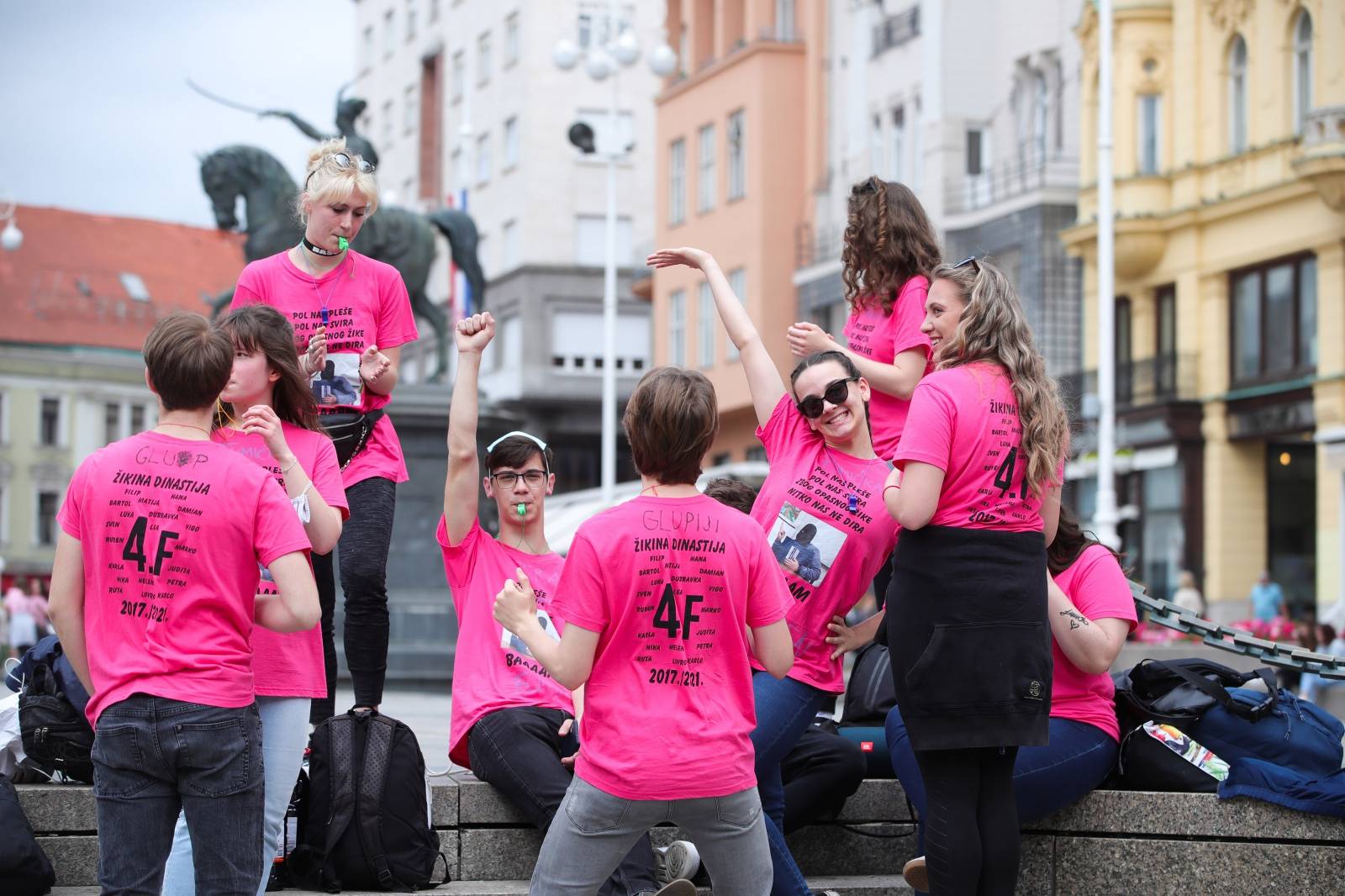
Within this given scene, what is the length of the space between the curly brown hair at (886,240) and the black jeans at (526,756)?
186cm

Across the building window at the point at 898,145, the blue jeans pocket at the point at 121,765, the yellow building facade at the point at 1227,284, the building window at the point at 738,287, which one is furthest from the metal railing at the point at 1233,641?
the building window at the point at 738,287

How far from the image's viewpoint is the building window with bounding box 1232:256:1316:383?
3275cm

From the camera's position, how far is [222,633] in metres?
4.94

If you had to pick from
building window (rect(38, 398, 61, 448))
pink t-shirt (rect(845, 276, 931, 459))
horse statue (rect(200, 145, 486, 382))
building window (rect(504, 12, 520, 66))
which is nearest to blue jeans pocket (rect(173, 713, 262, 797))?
pink t-shirt (rect(845, 276, 931, 459))

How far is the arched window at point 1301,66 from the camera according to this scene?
108ft

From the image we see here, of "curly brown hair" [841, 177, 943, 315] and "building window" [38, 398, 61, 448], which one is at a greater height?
"building window" [38, 398, 61, 448]

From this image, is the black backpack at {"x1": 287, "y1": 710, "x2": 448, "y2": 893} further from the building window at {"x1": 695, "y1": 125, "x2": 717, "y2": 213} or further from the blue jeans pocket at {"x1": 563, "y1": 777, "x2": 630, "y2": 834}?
the building window at {"x1": 695, "y1": 125, "x2": 717, "y2": 213}

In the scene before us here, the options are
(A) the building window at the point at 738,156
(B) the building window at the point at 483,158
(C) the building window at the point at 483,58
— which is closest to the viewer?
(A) the building window at the point at 738,156

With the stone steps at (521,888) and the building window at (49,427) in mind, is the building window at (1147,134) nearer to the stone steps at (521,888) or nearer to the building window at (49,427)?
the stone steps at (521,888)

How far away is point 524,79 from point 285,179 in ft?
128

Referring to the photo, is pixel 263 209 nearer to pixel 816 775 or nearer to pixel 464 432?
pixel 464 432

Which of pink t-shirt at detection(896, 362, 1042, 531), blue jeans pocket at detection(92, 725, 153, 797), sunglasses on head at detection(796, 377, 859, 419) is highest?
sunglasses on head at detection(796, 377, 859, 419)

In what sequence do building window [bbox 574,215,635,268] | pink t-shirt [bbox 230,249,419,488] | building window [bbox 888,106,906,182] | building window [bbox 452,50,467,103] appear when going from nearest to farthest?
pink t-shirt [bbox 230,249,419,488] → building window [bbox 888,106,906,182] → building window [bbox 574,215,635,268] → building window [bbox 452,50,467,103]

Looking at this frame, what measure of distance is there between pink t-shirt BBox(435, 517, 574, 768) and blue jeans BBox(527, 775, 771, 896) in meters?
1.45
